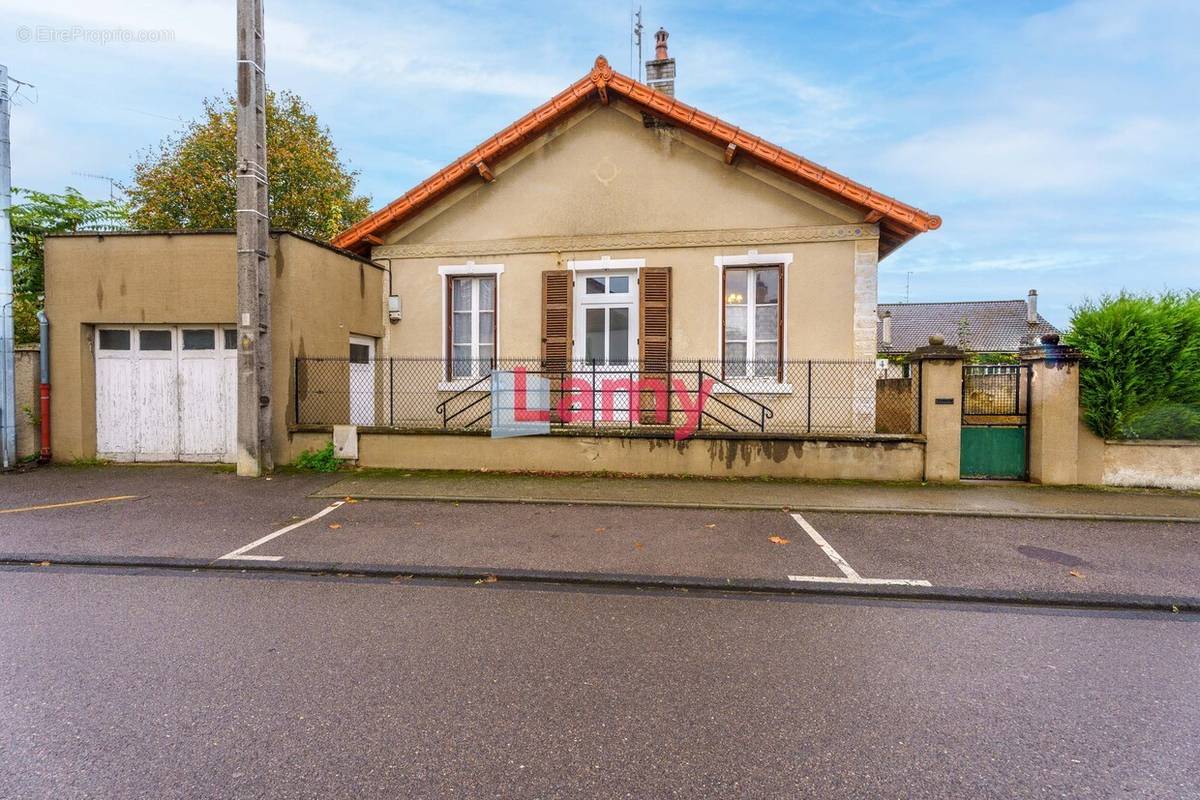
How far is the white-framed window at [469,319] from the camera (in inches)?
442

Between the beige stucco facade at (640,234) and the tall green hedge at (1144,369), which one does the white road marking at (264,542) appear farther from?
the tall green hedge at (1144,369)

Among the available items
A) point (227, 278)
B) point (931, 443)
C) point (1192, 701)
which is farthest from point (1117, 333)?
point (227, 278)

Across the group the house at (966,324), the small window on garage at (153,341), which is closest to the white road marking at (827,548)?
the small window on garage at (153,341)

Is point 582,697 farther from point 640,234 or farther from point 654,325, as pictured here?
point 640,234

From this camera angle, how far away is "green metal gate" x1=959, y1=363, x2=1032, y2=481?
28.1 feet

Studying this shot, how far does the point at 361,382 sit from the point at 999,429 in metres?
10.5

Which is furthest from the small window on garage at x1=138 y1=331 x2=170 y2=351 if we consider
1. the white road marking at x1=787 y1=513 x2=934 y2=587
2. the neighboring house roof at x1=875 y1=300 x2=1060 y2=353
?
the neighboring house roof at x1=875 y1=300 x2=1060 y2=353

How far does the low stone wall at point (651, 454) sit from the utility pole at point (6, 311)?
450 cm

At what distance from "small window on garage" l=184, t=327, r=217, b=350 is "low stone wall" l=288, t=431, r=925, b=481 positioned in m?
2.23

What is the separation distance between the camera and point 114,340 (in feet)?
32.7

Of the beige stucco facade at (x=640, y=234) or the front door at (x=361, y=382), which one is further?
the front door at (x=361, y=382)

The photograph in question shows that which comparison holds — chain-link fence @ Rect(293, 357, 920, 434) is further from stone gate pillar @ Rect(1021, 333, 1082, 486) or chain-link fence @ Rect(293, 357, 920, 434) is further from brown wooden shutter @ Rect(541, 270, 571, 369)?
stone gate pillar @ Rect(1021, 333, 1082, 486)

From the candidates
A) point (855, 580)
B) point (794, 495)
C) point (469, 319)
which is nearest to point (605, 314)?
point (469, 319)

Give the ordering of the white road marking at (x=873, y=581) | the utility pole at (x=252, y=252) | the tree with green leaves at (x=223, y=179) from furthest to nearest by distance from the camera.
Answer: the tree with green leaves at (x=223, y=179) → the utility pole at (x=252, y=252) → the white road marking at (x=873, y=581)
